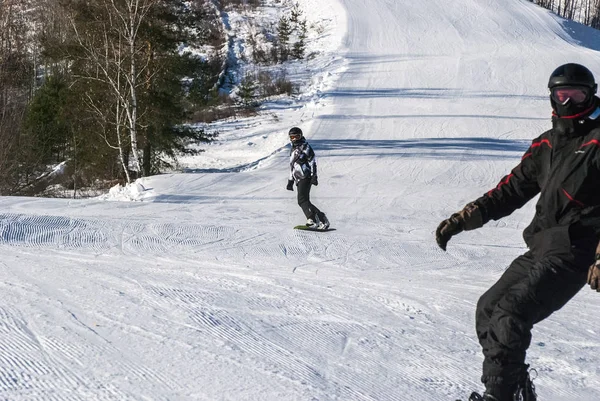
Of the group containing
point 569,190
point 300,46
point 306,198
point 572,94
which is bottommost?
point 306,198

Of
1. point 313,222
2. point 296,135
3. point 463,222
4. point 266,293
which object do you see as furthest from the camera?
point 313,222

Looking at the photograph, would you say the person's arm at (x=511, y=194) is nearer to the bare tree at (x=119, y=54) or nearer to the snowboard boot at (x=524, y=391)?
the snowboard boot at (x=524, y=391)

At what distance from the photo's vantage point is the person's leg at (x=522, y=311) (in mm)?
3107

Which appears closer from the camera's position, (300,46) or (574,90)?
(574,90)

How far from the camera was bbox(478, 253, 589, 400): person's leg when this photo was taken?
3.11 meters

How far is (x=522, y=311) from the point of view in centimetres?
311

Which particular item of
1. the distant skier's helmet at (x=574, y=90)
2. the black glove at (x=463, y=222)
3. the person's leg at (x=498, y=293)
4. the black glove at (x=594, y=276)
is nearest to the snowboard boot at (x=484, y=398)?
the person's leg at (x=498, y=293)

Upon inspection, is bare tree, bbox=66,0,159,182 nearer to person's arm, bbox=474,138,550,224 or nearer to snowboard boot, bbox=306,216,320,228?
snowboard boot, bbox=306,216,320,228

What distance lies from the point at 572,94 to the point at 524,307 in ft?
3.47

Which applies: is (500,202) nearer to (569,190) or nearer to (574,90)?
(569,190)

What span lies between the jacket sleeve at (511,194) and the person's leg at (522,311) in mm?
501

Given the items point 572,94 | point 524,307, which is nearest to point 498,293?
point 524,307

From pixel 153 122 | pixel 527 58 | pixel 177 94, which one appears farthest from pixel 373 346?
pixel 527 58

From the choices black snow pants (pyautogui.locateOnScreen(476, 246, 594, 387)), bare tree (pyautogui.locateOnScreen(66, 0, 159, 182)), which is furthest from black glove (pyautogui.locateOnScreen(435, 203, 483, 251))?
bare tree (pyautogui.locateOnScreen(66, 0, 159, 182))
